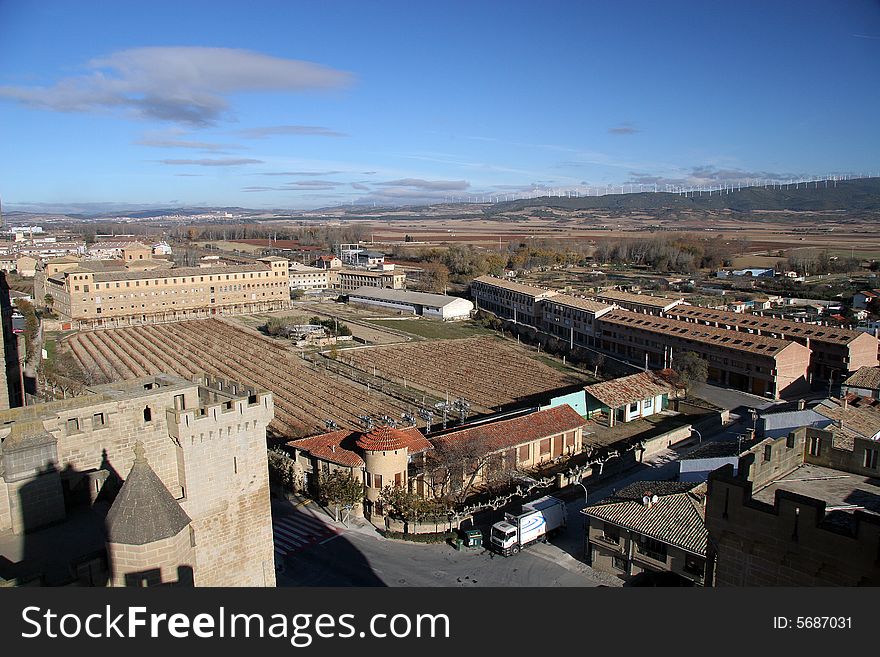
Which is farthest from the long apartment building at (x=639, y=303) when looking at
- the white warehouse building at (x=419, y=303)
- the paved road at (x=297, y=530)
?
the paved road at (x=297, y=530)

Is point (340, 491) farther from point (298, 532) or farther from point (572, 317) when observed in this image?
point (572, 317)

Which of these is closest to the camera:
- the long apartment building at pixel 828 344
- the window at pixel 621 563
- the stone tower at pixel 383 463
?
the window at pixel 621 563

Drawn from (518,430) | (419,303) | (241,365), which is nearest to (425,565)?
(518,430)

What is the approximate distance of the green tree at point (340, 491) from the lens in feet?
36.6

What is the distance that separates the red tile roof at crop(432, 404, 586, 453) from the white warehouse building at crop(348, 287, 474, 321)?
20.4 metres

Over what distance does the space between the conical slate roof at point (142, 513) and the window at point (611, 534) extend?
6.88m

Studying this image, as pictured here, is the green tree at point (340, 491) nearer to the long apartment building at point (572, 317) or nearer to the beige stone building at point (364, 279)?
the long apartment building at point (572, 317)

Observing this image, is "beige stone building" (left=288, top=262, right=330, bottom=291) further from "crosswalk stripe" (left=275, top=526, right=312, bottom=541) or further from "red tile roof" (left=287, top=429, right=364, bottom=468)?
"crosswalk stripe" (left=275, top=526, right=312, bottom=541)

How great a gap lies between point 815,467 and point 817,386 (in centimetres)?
1977

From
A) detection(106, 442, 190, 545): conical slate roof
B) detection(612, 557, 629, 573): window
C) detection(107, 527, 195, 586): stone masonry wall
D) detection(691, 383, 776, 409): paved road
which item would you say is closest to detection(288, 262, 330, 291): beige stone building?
detection(691, 383, 776, 409): paved road

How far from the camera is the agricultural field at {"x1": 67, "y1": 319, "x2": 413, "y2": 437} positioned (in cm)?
1841

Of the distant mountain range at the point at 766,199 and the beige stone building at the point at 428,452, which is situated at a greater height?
the distant mountain range at the point at 766,199

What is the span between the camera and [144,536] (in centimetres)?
420

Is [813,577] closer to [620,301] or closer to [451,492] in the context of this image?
[451,492]
